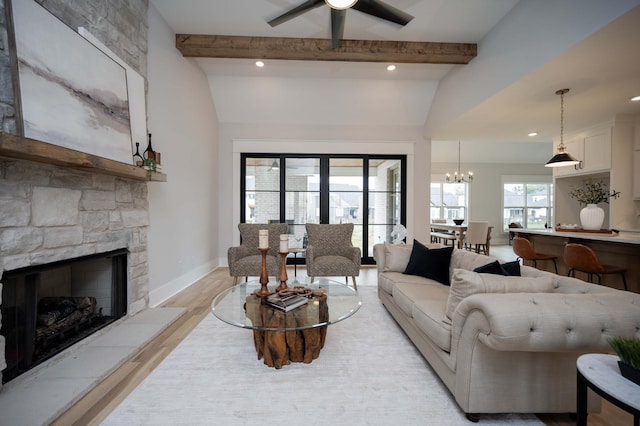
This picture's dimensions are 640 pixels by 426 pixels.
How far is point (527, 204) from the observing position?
9469mm

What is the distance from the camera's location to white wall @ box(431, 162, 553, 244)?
928 cm

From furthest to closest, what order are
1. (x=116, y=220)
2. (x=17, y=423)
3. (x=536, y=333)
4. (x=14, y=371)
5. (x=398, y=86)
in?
(x=398, y=86), (x=116, y=220), (x=14, y=371), (x=17, y=423), (x=536, y=333)

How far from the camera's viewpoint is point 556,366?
1.43m

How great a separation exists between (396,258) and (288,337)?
1631 millimetres

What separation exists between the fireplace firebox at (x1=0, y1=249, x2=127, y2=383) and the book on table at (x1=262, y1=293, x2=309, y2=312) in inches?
60.3

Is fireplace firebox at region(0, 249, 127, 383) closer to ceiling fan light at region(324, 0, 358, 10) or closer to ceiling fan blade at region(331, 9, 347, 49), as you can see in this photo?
ceiling fan light at region(324, 0, 358, 10)

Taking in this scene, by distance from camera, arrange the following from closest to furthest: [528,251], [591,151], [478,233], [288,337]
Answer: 1. [288,337]
2. [528,251]
3. [591,151]
4. [478,233]

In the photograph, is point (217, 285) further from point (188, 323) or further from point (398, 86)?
point (398, 86)

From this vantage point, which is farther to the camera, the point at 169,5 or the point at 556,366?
the point at 169,5

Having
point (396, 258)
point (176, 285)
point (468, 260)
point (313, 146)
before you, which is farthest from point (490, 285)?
point (313, 146)

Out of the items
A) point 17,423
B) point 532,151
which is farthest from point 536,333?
point 532,151

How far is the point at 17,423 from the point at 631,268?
525 cm

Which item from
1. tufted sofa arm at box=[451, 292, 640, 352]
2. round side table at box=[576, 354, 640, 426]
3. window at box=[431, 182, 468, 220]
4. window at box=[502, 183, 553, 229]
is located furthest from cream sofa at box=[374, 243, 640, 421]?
window at box=[502, 183, 553, 229]

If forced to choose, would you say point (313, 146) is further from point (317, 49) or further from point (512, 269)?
point (512, 269)
